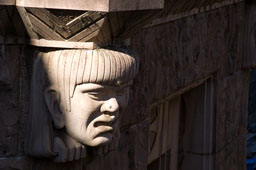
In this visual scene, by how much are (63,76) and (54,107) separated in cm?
12

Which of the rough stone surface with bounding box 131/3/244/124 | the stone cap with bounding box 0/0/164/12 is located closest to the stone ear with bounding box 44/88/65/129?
the stone cap with bounding box 0/0/164/12

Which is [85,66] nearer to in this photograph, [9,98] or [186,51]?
[9,98]

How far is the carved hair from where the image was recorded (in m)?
2.29

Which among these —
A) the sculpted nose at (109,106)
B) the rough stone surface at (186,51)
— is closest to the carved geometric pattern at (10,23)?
the sculpted nose at (109,106)

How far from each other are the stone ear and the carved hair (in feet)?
0.05

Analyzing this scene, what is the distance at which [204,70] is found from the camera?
4.15 meters

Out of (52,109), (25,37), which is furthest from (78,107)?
(25,37)

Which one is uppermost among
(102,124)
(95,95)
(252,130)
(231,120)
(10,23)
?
(10,23)

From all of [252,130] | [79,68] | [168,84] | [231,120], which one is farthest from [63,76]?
[252,130]

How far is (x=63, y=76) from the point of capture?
231 centimetres

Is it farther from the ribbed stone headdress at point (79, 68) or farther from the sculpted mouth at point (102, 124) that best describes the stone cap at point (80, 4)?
the sculpted mouth at point (102, 124)

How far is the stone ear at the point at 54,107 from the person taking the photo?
2361mm

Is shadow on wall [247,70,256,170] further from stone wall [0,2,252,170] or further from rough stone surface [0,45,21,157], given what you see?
rough stone surface [0,45,21,157]

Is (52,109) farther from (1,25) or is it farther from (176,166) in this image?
(176,166)
